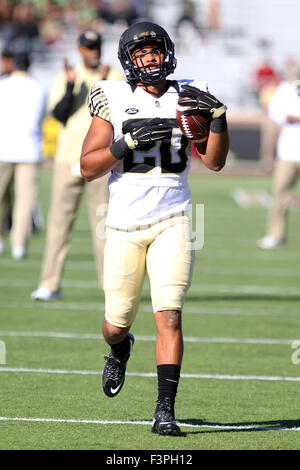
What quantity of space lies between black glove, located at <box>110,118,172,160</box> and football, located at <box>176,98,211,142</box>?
0.28ft

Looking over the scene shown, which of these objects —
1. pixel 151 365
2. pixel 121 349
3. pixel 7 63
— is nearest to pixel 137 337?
pixel 151 365

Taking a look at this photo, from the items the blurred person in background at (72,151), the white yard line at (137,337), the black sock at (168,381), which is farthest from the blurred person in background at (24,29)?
the black sock at (168,381)

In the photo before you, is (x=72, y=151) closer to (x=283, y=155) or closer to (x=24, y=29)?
(x=283, y=155)

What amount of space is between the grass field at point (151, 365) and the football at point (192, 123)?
1.36 meters

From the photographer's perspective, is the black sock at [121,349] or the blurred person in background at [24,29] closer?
the black sock at [121,349]

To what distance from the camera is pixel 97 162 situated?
489 cm

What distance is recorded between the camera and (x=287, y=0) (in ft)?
109

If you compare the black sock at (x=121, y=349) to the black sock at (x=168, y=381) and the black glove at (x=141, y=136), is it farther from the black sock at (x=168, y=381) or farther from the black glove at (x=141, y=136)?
the black glove at (x=141, y=136)

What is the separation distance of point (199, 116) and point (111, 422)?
4.94ft

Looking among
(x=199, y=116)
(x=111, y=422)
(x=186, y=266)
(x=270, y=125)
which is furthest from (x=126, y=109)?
(x=270, y=125)

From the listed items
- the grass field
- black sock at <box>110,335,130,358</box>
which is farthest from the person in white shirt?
black sock at <box>110,335,130,358</box>

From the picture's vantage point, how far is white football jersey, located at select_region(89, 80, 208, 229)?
494 cm

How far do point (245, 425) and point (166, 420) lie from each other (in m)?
0.53

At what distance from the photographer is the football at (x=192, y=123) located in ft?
15.5
